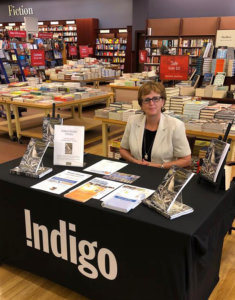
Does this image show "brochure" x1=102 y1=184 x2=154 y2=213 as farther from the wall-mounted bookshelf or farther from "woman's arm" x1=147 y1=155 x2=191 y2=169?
the wall-mounted bookshelf

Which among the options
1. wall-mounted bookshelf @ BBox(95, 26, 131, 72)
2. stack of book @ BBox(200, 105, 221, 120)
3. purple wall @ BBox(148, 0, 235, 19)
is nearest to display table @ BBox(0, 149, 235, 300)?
stack of book @ BBox(200, 105, 221, 120)

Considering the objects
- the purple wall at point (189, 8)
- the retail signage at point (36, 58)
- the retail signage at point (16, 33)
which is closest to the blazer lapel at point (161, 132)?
the retail signage at point (36, 58)

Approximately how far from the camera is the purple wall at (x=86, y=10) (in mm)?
14055

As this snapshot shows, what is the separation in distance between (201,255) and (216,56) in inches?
143

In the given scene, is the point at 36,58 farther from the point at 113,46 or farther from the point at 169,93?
the point at 113,46

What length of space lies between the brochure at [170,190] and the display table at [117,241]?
5 cm

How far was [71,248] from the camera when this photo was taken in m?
1.90

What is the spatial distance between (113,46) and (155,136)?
1271 cm

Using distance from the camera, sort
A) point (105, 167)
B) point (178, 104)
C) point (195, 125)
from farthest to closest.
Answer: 1. point (178, 104)
2. point (195, 125)
3. point (105, 167)

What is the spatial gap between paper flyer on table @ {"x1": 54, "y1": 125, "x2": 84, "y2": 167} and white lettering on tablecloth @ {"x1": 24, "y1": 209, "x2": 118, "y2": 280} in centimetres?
45

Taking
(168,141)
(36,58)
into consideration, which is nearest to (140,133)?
(168,141)

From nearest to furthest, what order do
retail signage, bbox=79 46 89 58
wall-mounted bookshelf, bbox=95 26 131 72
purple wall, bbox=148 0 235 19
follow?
retail signage, bbox=79 46 89 58
purple wall, bbox=148 0 235 19
wall-mounted bookshelf, bbox=95 26 131 72

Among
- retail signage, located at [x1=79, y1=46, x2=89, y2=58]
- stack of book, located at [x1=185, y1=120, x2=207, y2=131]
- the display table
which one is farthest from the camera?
retail signage, located at [x1=79, y1=46, x2=89, y2=58]

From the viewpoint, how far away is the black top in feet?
8.67
